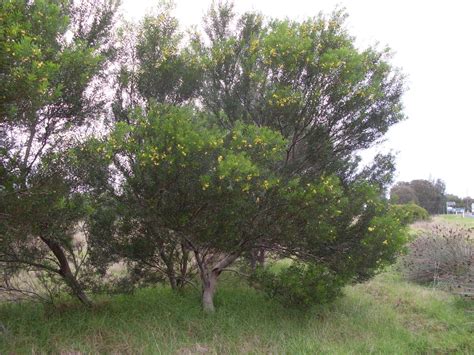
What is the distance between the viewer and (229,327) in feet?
21.2

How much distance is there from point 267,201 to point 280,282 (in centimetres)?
147

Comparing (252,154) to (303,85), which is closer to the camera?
(252,154)

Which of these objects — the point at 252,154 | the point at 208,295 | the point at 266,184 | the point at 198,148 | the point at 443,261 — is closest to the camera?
the point at 198,148

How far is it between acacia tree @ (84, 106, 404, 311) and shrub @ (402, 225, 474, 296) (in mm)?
3630

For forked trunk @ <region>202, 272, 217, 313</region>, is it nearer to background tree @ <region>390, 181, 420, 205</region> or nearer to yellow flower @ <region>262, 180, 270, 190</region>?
yellow flower @ <region>262, 180, 270, 190</region>

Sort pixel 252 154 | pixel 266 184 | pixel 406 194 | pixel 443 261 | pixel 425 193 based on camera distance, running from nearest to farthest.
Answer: pixel 266 184 → pixel 252 154 → pixel 443 261 → pixel 406 194 → pixel 425 193

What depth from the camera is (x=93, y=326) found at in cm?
589

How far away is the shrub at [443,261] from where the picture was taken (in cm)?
943

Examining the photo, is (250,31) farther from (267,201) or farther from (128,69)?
(267,201)

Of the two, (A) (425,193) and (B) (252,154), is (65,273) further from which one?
(A) (425,193)

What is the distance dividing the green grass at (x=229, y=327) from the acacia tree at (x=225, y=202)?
730 millimetres

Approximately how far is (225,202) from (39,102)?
8.84 ft

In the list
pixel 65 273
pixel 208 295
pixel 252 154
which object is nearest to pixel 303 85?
pixel 252 154

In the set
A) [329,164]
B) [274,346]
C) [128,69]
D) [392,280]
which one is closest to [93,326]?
[274,346]
